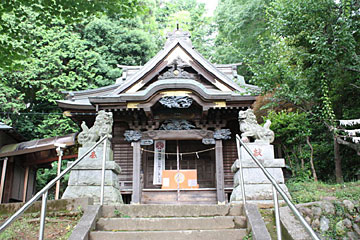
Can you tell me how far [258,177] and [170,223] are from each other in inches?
93.6

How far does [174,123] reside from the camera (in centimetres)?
1026

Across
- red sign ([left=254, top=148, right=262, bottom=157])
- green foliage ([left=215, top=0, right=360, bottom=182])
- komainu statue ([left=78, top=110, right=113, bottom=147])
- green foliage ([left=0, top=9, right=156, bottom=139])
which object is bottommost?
red sign ([left=254, top=148, right=262, bottom=157])

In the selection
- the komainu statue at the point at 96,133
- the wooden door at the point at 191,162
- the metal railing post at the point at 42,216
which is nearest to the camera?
the metal railing post at the point at 42,216

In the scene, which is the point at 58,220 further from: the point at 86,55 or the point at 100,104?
the point at 86,55

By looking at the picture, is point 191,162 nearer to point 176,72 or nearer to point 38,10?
point 176,72

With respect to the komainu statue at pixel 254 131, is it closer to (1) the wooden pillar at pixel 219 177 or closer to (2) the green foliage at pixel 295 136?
(1) the wooden pillar at pixel 219 177

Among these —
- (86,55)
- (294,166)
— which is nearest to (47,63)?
(86,55)

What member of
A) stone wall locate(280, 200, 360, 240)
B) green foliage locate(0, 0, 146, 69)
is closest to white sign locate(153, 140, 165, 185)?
green foliage locate(0, 0, 146, 69)

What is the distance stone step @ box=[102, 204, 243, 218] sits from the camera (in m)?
4.77

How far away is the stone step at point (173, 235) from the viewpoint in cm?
408

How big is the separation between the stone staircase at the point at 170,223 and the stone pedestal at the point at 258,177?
1163 mm

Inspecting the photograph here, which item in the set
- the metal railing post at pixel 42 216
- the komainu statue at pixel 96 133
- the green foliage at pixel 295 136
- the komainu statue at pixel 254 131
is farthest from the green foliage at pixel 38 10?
the green foliage at pixel 295 136

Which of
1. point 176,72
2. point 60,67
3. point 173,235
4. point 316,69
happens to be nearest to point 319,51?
point 316,69

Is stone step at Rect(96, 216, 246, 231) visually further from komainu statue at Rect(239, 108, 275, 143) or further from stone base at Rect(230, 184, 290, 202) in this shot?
komainu statue at Rect(239, 108, 275, 143)
